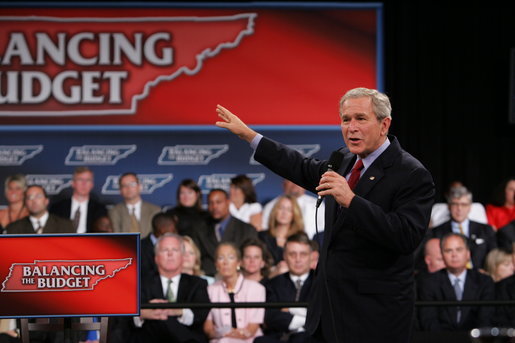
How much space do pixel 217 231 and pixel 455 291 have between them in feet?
7.14

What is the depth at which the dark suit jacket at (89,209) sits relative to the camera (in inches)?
332

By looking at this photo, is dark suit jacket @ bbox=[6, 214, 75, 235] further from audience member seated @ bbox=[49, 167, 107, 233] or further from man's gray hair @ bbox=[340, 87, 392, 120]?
man's gray hair @ bbox=[340, 87, 392, 120]

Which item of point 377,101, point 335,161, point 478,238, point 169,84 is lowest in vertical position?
point 478,238

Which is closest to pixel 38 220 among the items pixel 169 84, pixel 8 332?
pixel 8 332

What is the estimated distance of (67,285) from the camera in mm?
3609

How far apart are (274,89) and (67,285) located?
21.4 feet

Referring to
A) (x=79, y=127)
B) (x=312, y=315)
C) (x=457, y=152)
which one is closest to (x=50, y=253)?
(x=312, y=315)

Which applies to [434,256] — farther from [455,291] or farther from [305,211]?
[305,211]

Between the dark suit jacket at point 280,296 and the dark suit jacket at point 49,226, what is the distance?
2.03 meters

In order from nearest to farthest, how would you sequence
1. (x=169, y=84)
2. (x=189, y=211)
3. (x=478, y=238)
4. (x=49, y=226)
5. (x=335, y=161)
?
1. (x=335, y=161)
2. (x=49, y=226)
3. (x=478, y=238)
4. (x=189, y=211)
5. (x=169, y=84)

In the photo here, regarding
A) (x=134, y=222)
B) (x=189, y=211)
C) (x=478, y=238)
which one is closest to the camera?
(x=478, y=238)

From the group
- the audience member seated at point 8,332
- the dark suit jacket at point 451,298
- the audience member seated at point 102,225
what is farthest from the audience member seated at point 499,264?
the audience member seated at point 8,332

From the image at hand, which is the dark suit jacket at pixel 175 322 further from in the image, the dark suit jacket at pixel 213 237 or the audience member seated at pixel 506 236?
the audience member seated at pixel 506 236

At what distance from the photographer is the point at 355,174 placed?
3.39m
